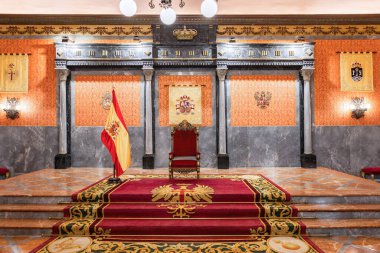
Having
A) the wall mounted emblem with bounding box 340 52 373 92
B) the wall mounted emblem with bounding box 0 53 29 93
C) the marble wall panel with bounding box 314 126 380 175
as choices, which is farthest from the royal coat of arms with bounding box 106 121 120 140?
the wall mounted emblem with bounding box 340 52 373 92

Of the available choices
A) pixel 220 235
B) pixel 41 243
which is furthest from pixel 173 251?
pixel 41 243

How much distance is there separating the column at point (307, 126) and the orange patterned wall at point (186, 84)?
8.05 feet

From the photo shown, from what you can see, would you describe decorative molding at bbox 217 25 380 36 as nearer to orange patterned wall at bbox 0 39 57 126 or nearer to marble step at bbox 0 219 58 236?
orange patterned wall at bbox 0 39 57 126

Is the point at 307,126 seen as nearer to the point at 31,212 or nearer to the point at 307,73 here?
the point at 307,73

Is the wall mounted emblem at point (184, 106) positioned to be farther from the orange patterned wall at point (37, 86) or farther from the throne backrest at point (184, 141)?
the orange patterned wall at point (37, 86)

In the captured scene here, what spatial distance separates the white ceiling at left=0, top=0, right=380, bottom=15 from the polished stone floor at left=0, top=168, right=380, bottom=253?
158 inches

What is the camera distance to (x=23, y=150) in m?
8.20

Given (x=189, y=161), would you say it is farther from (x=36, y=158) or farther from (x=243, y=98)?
(x=36, y=158)

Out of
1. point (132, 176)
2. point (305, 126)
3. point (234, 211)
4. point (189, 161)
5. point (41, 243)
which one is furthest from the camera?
point (305, 126)

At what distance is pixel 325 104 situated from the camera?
827 cm

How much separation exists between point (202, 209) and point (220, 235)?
504 mm

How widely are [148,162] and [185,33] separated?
3.42 m

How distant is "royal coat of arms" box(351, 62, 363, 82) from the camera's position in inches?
324

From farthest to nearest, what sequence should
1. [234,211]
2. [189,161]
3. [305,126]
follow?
[305,126] < [189,161] < [234,211]
